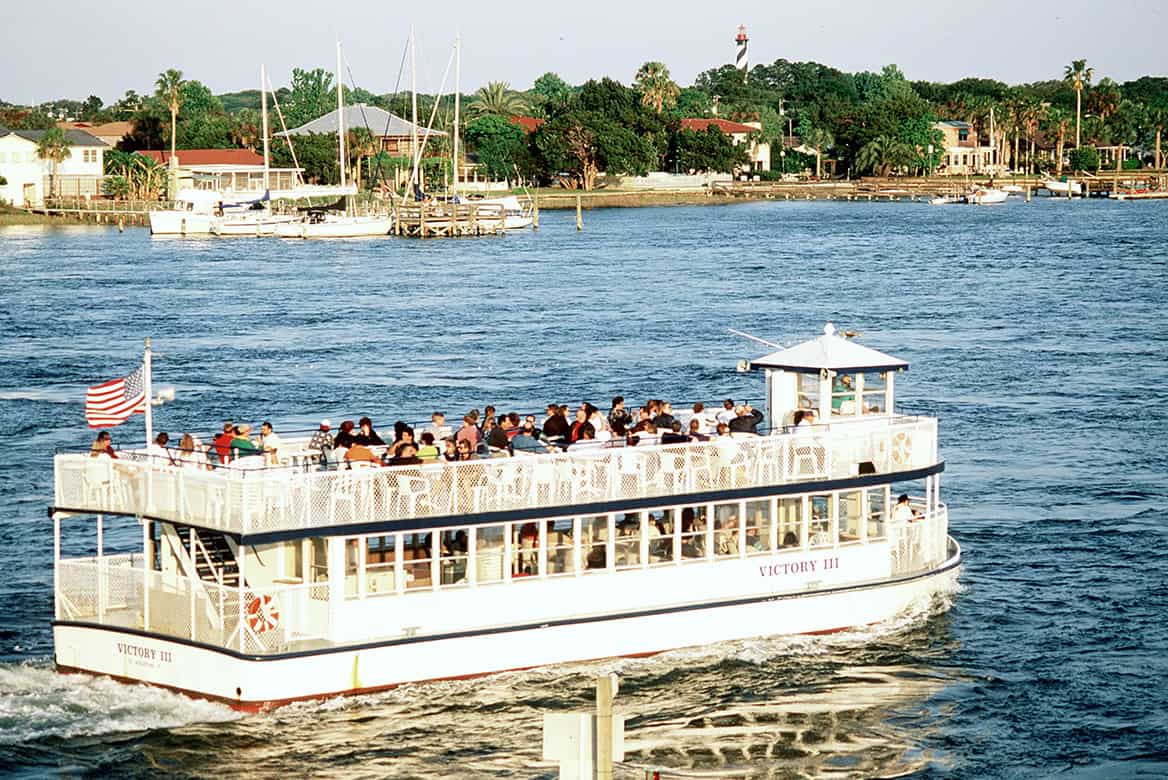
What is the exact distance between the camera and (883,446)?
29547mm

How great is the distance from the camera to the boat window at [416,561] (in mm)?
26672

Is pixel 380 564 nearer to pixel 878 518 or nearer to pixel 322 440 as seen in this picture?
pixel 322 440

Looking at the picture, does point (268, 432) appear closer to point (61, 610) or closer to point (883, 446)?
point (61, 610)

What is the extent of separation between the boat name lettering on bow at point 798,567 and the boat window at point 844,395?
→ 267 centimetres

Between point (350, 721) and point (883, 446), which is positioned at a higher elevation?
point (883, 446)

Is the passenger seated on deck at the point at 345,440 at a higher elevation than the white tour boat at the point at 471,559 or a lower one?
higher

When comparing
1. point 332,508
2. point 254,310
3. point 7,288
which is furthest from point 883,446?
point 7,288

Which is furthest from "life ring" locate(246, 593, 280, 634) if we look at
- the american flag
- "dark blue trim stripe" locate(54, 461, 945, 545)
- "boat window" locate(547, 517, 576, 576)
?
"boat window" locate(547, 517, 576, 576)

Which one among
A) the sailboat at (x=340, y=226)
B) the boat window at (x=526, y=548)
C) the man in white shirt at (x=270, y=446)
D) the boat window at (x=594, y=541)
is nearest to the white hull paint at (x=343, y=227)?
the sailboat at (x=340, y=226)

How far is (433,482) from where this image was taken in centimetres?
2620

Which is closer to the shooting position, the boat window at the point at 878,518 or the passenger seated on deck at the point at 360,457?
the passenger seated on deck at the point at 360,457

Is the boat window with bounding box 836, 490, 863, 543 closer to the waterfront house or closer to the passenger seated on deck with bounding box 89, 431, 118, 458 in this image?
the passenger seated on deck with bounding box 89, 431, 118, 458

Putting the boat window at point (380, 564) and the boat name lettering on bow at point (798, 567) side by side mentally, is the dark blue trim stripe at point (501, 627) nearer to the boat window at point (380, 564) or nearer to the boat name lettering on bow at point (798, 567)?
the boat name lettering on bow at point (798, 567)

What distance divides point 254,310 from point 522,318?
13480mm
